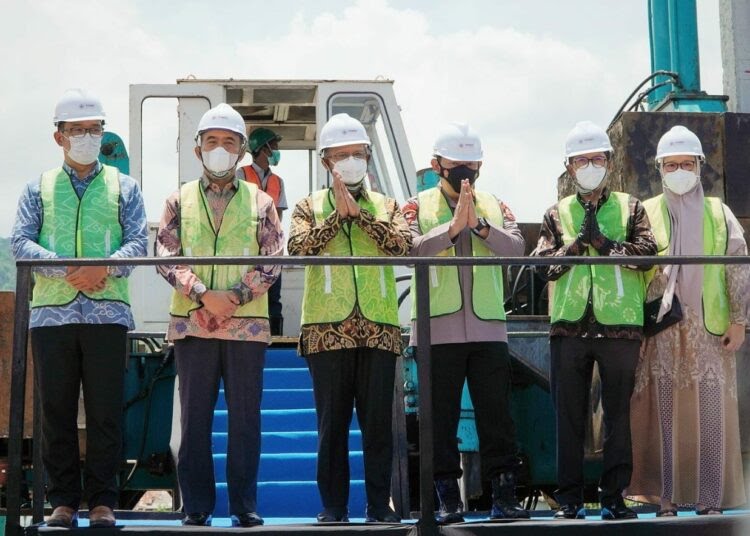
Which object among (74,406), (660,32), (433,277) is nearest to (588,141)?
(433,277)

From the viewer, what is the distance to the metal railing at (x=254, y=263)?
5492 millimetres

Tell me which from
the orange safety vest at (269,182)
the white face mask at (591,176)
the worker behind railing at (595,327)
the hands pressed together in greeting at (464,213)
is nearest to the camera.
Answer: the hands pressed together in greeting at (464,213)

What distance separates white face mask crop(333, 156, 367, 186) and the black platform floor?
5.28 ft

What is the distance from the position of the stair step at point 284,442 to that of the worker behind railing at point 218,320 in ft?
4.87

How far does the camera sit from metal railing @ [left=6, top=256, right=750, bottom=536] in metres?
5.49

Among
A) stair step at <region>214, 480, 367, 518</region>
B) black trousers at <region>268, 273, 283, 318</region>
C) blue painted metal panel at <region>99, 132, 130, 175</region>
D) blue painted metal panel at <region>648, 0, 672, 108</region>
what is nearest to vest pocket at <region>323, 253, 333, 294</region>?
stair step at <region>214, 480, 367, 518</region>

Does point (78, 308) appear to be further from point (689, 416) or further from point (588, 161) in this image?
point (689, 416)

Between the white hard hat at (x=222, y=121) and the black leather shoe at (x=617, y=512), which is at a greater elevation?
the white hard hat at (x=222, y=121)

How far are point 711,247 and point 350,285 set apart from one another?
1.91 m

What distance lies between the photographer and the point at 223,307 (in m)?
5.64

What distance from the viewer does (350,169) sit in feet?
19.6

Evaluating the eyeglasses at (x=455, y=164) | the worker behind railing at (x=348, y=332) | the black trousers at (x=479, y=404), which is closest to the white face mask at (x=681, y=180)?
the eyeglasses at (x=455, y=164)

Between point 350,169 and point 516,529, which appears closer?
point 516,529

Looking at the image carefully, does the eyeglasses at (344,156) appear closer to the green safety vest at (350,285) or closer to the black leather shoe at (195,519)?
the green safety vest at (350,285)
